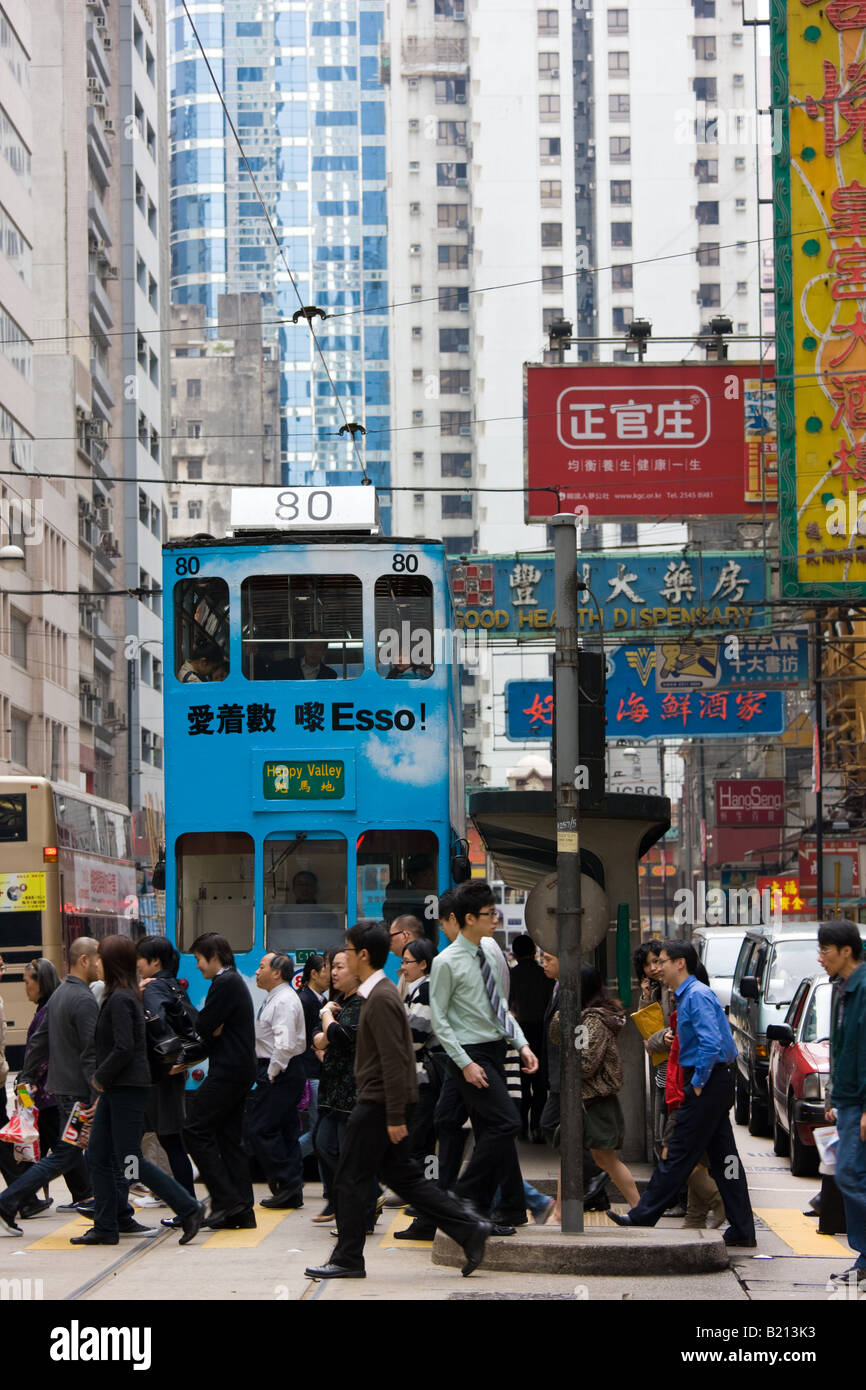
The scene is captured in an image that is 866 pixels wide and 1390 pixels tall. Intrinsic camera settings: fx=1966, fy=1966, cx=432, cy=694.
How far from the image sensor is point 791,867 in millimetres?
55688

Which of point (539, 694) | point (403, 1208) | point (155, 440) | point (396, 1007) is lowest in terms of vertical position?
point (403, 1208)

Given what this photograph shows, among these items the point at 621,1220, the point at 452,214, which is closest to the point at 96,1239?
the point at 621,1220

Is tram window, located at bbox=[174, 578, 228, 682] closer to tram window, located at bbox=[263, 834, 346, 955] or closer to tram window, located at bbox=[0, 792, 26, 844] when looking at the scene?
tram window, located at bbox=[263, 834, 346, 955]

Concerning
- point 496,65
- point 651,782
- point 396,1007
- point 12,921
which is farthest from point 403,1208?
point 496,65

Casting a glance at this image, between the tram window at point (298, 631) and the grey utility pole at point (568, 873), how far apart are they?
14.3 ft

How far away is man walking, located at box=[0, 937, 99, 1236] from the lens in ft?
36.6

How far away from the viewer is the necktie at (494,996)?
997cm

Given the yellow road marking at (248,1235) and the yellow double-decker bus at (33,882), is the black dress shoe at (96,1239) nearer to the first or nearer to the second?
the yellow road marking at (248,1235)

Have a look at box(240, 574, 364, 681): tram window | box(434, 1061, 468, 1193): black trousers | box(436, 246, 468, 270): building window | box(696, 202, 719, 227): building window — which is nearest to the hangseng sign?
box(240, 574, 364, 681): tram window

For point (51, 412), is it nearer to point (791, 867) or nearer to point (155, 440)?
point (155, 440)

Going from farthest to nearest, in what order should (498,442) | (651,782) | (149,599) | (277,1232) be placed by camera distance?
(498,442), (149,599), (651,782), (277,1232)

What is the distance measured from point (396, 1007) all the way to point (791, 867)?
47894 mm

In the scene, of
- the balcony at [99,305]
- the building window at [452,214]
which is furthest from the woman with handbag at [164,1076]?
the building window at [452,214]

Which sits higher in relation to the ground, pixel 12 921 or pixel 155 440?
pixel 155 440
